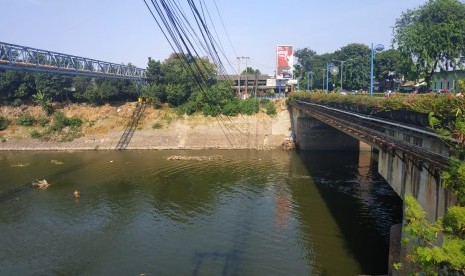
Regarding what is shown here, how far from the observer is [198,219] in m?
31.2

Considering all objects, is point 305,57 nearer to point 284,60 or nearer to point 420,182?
point 284,60

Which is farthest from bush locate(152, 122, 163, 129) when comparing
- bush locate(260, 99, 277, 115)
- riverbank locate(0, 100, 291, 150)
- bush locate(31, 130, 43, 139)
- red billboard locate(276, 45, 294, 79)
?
red billboard locate(276, 45, 294, 79)

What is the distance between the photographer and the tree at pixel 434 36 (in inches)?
2186

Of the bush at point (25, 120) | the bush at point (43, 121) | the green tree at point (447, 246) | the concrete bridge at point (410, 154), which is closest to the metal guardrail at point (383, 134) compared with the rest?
the concrete bridge at point (410, 154)

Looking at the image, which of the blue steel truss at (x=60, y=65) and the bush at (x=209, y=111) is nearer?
the blue steel truss at (x=60, y=65)

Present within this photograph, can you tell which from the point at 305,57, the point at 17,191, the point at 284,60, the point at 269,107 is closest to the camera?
the point at 17,191

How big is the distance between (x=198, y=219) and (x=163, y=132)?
4244 cm

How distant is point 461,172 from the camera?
7863 mm

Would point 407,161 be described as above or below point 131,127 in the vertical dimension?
above

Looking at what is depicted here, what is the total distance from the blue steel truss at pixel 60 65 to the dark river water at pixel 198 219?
48.2ft

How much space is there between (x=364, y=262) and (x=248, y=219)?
10724 mm

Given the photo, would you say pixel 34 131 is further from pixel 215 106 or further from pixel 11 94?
pixel 215 106

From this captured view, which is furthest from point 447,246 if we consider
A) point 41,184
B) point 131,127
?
point 131,127

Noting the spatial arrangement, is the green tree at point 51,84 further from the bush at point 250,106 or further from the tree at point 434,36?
the tree at point 434,36
